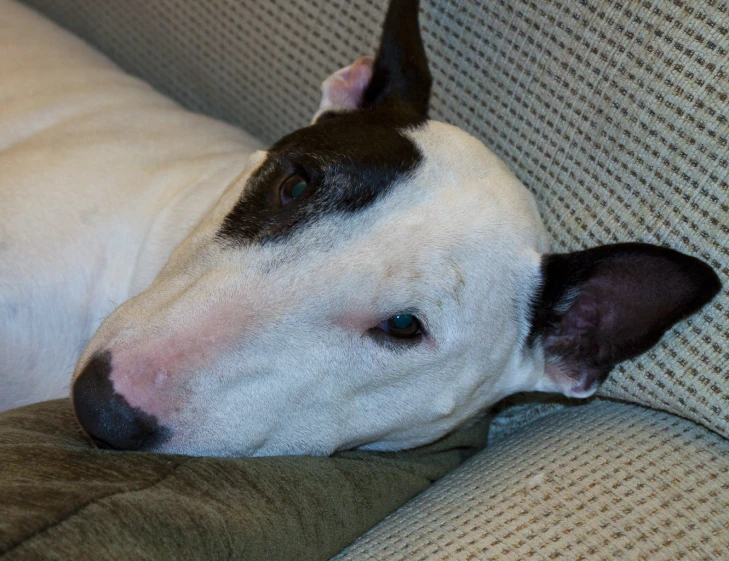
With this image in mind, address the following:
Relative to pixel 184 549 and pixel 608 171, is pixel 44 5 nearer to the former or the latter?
pixel 608 171

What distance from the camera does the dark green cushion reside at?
941 millimetres

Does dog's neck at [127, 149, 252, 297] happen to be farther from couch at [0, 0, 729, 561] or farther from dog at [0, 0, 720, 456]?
couch at [0, 0, 729, 561]

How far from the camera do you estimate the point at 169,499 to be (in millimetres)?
1060

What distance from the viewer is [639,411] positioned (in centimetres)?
156

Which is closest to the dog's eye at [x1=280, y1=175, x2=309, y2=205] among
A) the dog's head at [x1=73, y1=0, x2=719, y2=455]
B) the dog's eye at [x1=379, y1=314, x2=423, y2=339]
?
the dog's head at [x1=73, y1=0, x2=719, y2=455]

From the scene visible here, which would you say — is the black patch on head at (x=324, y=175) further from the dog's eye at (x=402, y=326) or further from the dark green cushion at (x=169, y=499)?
the dark green cushion at (x=169, y=499)

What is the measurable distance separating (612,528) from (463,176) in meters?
0.72

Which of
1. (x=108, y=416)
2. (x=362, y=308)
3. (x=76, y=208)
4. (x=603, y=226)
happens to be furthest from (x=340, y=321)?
(x=76, y=208)

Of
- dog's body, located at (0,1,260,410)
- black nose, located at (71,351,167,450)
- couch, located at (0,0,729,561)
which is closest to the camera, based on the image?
black nose, located at (71,351,167,450)

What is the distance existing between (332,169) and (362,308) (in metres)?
0.28

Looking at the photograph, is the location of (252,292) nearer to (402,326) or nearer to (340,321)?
(340,321)

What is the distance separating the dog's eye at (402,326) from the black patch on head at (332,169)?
22 centimetres

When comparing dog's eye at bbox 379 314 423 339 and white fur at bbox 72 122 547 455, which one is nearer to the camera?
white fur at bbox 72 122 547 455

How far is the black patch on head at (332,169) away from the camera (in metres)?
1.38
